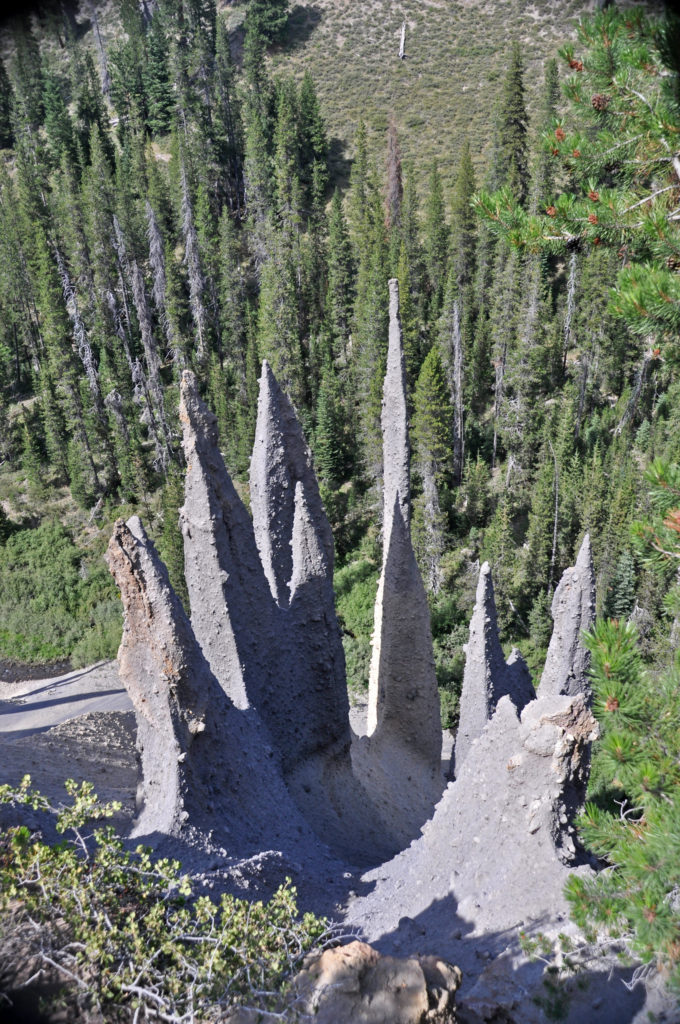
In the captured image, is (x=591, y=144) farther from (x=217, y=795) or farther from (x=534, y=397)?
(x=534, y=397)

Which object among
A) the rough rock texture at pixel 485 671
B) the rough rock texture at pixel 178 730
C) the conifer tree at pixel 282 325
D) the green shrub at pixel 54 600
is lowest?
the green shrub at pixel 54 600

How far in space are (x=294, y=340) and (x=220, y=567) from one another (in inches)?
1406

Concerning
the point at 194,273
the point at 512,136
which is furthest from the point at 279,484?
the point at 512,136

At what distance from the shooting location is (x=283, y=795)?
9.81m

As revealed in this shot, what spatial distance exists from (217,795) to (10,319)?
5478 centimetres

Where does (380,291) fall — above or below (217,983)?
below

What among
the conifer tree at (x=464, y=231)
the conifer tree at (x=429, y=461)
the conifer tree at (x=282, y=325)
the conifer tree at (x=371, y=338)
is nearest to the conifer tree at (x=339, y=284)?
the conifer tree at (x=371, y=338)

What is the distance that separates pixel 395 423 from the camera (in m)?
13.9

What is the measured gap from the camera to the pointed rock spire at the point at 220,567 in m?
9.57

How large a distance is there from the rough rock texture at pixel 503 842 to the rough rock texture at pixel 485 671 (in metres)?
4.09

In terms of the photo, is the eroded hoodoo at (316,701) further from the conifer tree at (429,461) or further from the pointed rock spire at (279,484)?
the conifer tree at (429,461)

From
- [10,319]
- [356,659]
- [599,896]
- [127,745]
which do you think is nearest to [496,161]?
[356,659]

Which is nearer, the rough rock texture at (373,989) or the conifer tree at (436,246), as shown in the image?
the rough rock texture at (373,989)

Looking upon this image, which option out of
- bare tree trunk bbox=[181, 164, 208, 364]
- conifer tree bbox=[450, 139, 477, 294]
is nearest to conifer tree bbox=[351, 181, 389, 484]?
conifer tree bbox=[450, 139, 477, 294]
